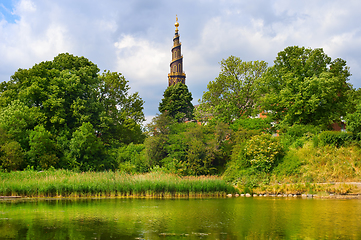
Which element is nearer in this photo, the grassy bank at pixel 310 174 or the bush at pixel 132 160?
the grassy bank at pixel 310 174

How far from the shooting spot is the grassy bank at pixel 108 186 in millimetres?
22750

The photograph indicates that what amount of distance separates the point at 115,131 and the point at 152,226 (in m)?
34.8

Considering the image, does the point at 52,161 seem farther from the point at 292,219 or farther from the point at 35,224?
the point at 292,219

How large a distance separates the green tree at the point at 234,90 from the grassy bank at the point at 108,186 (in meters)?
18.1

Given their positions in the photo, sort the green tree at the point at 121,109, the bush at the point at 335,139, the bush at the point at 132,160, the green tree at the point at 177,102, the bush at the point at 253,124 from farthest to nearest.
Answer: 1. the green tree at the point at 177,102
2. the green tree at the point at 121,109
3. the bush at the point at 253,124
4. the bush at the point at 132,160
5. the bush at the point at 335,139

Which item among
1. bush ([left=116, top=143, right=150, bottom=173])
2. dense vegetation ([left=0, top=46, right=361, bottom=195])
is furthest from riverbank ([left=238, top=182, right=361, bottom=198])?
bush ([left=116, top=143, right=150, bottom=173])

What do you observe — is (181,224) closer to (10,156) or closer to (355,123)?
(355,123)

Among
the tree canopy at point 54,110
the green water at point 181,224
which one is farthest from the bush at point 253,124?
the green water at point 181,224

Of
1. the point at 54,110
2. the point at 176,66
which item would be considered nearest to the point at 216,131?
the point at 54,110

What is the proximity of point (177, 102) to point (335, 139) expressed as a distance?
36.2 meters

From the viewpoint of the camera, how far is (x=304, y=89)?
34062mm

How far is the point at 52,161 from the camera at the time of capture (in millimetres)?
32000

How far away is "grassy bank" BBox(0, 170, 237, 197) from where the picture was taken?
22750 millimetres

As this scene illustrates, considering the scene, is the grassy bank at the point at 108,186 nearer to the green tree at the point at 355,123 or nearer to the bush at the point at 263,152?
the bush at the point at 263,152
